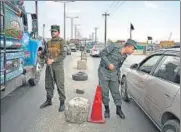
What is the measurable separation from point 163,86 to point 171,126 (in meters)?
0.69

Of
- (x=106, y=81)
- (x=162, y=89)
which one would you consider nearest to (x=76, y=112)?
(x=106, y=81)

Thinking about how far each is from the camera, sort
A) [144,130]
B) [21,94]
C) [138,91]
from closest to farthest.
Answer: [144,130] < [138,91] < [21,94]

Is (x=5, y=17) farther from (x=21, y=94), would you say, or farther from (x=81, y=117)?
(x=21, y=94)

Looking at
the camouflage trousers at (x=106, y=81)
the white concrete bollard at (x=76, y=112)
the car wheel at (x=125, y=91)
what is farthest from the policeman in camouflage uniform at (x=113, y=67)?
the car wheel at (x=125, y=91)

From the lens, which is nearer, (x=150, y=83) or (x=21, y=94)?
(x=150, y=83)

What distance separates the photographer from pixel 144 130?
487 centimetres

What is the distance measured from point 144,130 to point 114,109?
1462mm

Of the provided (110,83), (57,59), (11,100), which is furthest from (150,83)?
(11,100)

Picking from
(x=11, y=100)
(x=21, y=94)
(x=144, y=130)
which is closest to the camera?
(x=144, y=130)

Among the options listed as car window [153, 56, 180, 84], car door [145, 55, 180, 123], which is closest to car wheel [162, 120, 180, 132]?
car door [145, 55, 180, 123]

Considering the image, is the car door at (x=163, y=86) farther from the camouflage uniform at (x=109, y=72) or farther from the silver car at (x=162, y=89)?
the camouflage uniform at (x=109, y=72)

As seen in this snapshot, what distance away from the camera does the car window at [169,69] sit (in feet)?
13.1

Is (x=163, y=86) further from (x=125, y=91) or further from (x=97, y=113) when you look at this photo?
(x=125, y=91)

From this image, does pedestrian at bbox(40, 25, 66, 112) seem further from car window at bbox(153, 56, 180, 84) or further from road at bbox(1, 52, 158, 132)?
car window at bbox(153, 56, 180, 84)
